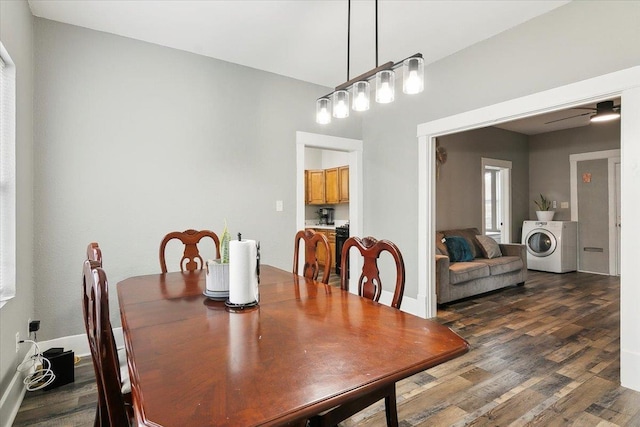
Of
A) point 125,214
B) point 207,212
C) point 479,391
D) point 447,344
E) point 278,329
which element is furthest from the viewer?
point 207,212

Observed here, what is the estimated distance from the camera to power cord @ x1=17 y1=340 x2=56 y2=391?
2.19m

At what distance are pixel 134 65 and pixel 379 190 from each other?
2.82 metres

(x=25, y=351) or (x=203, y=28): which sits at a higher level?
(x=203, y=28)

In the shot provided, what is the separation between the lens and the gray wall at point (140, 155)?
8.55 feet

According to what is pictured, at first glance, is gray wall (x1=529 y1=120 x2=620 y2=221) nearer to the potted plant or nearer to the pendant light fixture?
the potted plant

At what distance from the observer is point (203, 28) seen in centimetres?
274

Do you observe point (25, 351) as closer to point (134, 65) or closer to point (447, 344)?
point (134, 65)

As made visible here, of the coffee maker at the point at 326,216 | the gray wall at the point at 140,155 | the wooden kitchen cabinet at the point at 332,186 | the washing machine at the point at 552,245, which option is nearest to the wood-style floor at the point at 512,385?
the gray wall at the point at 140,155

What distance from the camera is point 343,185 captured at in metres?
6.21

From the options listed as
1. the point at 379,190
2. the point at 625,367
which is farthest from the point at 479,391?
the point at 379,190

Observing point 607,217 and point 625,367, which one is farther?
point 607,217

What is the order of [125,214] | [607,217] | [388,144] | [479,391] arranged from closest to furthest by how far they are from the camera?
[479,391]
[125,214]
[388,144]
[607,217]

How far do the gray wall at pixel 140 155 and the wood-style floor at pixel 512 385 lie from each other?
3.01ft

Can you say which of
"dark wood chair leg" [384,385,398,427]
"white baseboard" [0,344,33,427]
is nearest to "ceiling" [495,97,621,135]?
"dark wood chair leg" [384,385,398,427]
